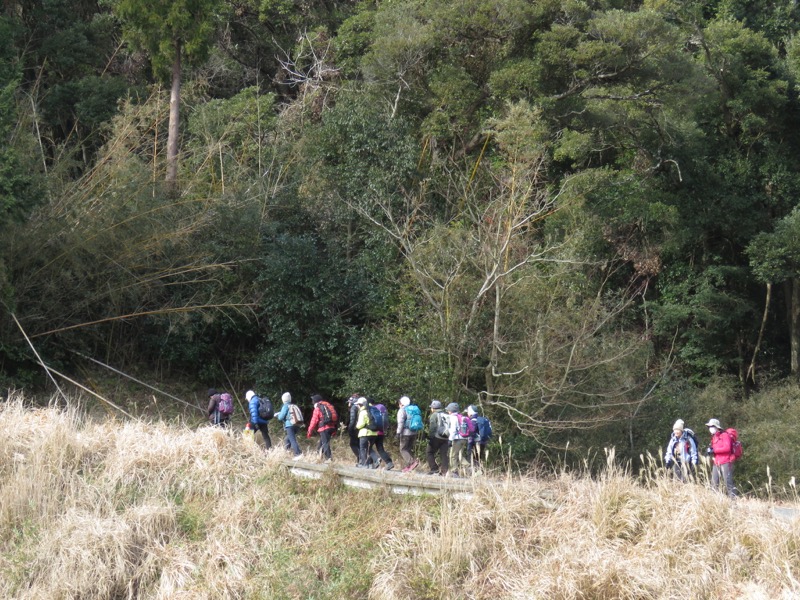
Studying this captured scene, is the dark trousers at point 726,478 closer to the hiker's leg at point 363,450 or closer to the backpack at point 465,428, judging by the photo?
the backpack at point 465,428

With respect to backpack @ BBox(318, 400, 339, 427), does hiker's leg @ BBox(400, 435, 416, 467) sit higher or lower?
lower

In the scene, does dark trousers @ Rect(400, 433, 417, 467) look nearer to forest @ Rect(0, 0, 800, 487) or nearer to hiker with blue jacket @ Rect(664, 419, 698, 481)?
hiker with blue jacket @ Rect(664, 419, 698, 481)

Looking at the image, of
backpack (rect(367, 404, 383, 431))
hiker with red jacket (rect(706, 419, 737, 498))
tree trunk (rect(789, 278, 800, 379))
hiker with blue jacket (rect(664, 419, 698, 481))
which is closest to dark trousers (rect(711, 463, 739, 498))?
hiker with red jacket (rect(706, 419, 737, 498))

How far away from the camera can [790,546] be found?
10.4 m

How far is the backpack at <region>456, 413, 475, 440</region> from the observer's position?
1467 centimetres

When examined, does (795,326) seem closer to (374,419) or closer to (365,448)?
(374,419)

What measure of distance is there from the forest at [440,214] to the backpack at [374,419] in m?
4.48

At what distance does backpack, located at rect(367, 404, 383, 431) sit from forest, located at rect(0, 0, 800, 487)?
448 centimetres

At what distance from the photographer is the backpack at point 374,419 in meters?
14.9

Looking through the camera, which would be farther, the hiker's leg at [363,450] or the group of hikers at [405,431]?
the hiker's leg at [363,450]

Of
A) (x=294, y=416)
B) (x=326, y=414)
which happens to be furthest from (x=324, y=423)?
(x=294, y=416)

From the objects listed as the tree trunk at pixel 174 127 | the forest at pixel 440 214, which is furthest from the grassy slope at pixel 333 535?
the tree trunk at pixel 174 127

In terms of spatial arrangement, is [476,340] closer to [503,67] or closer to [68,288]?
[503,67]

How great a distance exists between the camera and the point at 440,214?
24.2 metres
